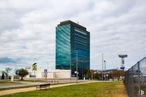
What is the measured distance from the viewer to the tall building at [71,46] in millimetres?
189500

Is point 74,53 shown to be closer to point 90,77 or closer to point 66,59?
point 66,59

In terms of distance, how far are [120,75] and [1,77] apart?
191ft

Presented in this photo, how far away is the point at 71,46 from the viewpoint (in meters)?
189

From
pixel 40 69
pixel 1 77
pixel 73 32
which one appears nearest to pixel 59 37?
pixel 73 32

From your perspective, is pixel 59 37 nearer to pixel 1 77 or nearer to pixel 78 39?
pixel 78 39

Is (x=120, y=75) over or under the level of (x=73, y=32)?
under

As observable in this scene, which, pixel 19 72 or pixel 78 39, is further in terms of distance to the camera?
pixel 78 39

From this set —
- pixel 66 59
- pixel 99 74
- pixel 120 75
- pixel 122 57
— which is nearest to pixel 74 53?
pixel 66 59

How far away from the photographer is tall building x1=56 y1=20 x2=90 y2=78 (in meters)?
190

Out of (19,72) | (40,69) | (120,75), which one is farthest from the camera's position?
(40,69)

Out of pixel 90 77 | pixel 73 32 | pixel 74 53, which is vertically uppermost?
pixel 73 32

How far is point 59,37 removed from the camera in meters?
194

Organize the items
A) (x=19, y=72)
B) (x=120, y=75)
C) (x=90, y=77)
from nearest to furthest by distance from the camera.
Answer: (x=19, y=72) < (x=120, y=75) < (x=90, y=77)

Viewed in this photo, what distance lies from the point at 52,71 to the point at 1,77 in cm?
3235
